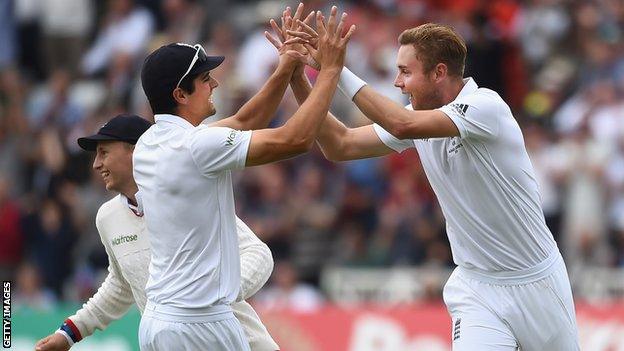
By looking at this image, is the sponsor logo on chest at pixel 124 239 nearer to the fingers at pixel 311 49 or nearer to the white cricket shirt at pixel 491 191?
the fingers at pixel 311 49

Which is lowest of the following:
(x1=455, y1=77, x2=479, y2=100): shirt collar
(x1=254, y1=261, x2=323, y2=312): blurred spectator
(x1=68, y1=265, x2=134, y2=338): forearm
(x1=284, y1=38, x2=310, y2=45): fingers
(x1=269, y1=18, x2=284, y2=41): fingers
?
(x1=254, y1=261, x2=323, y2=312): blurred spectator

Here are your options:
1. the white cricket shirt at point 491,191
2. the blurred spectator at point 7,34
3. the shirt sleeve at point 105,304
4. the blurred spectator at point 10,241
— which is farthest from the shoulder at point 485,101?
the blurred spectator at point 7,34

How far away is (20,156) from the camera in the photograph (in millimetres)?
18109

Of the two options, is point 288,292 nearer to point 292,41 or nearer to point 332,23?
point 292,41

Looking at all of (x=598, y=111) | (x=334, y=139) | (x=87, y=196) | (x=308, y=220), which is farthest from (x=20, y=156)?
(x=334, y=139)

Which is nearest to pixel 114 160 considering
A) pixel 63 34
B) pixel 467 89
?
pixel 467 89

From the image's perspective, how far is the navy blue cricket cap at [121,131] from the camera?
865 cm

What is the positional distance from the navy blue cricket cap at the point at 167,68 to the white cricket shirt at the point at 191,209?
15cm

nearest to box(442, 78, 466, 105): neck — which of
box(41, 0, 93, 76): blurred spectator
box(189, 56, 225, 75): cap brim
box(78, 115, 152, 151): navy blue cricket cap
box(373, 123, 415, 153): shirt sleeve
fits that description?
box(373, 123, 415, 153): shirt sleeve

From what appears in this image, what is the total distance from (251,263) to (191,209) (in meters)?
0.89

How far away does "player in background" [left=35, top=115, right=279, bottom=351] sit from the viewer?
845cm

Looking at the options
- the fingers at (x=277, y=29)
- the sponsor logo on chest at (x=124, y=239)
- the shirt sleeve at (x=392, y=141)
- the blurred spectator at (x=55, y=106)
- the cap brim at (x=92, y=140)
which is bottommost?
the blurred spectator at (x=55, y=106)

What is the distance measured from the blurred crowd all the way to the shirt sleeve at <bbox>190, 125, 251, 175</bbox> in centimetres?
840

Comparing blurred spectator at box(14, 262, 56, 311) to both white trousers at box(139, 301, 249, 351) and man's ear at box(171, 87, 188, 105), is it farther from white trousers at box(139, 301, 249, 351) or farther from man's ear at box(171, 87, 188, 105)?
man's ear at box(171, 87, 188, 105)
